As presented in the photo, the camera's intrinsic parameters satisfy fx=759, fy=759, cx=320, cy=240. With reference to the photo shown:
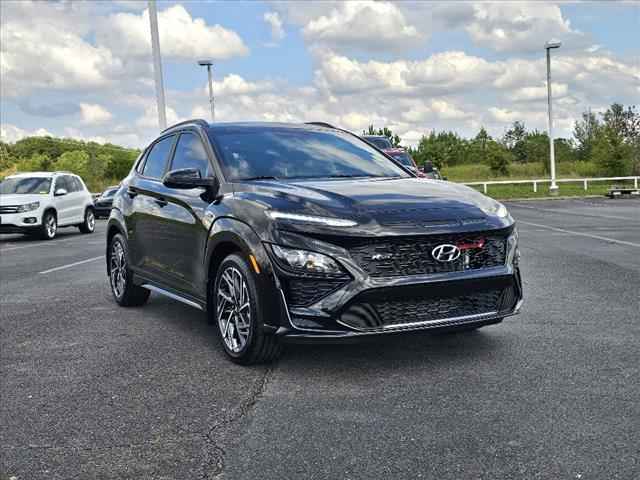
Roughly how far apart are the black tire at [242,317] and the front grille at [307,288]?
25 centimetres

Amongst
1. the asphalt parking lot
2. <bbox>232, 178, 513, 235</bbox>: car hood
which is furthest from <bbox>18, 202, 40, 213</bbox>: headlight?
<bbox>232, 178, 513, 235</bbox>: car hood

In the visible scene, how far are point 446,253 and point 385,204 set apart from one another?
487 mm

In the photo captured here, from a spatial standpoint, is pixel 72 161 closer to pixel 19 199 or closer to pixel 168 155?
pixel 19 199

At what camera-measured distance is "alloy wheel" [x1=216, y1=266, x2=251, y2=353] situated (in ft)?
16.4

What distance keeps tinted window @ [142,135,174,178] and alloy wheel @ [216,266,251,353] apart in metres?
1.86

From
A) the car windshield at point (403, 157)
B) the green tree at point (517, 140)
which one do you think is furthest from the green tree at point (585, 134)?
the car windshield at point (403, 157)

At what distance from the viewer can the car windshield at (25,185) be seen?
64.7 ft

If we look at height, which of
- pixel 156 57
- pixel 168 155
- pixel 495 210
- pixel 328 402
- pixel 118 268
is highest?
pixel 156 57

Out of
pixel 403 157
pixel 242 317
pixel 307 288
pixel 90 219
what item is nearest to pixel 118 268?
pixel 242 317

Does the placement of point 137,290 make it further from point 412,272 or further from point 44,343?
point 412,272

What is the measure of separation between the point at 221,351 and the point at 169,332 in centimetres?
92

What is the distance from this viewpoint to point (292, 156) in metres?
5.84

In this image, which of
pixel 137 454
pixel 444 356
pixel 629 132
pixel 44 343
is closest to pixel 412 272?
pixel 444 356

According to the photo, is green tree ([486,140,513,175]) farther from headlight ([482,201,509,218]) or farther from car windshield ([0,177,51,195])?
headlight ([482,201,509,218])
